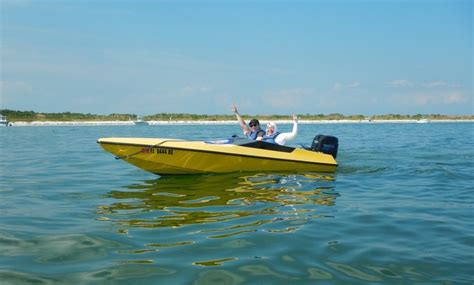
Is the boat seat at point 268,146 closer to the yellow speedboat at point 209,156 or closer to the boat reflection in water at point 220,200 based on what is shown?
the yellow speedboat at point 209,156

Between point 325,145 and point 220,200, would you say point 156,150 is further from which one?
point 325,145

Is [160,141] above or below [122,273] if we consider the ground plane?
above

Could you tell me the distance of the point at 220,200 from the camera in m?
8.03

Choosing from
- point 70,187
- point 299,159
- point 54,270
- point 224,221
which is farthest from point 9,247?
point 299,159

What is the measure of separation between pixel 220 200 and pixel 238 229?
2.14m

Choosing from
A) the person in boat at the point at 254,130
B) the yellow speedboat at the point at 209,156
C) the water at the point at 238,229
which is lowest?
the water at the point at 238,229

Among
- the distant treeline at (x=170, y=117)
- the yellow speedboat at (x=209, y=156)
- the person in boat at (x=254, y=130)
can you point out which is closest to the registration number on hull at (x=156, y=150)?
the yellow speedboat at (x=209, y=156)

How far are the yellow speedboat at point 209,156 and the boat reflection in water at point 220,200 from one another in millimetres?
294

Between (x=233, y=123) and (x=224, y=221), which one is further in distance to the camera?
(x=233, y=123)

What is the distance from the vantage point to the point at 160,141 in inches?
416

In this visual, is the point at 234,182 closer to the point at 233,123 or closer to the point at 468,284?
the point at 468,284

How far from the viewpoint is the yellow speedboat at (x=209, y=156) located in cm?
1048

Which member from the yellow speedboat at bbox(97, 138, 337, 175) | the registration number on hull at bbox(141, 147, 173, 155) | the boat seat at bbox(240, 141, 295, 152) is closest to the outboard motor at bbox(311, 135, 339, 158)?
the yellow speedboat at bbox(97, 138, 337, 175)

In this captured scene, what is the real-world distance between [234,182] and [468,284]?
6.26 m
